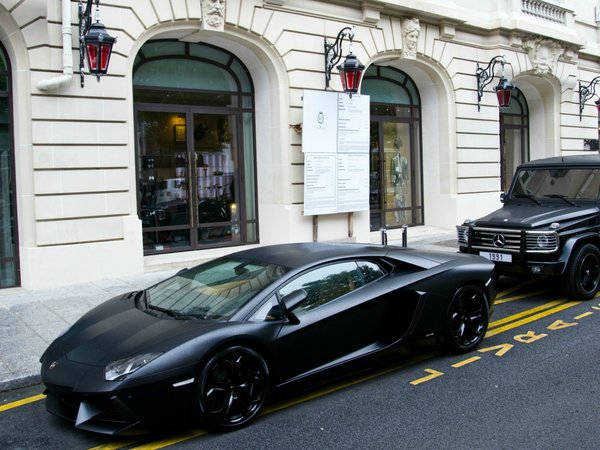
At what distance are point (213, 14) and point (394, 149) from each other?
665 centimetres

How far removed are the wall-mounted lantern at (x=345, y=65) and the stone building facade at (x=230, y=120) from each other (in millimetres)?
297

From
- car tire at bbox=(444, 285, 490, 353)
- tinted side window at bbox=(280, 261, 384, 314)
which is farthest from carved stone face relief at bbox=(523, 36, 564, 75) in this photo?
tinted side window at bbox=(280, 261, 384, 314)

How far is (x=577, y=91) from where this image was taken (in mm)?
20312

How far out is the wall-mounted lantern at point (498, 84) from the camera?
53.5 feet

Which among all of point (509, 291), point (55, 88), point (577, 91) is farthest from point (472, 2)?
point (55, 88)

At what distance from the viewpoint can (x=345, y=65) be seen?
40.5 feet

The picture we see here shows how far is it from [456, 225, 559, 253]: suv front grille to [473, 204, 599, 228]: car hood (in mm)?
105

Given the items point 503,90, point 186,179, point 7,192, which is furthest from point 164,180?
point 503,90

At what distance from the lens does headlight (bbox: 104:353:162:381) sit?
4.08m

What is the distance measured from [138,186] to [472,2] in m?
10.9

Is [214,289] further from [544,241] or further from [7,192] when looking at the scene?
[7,192]

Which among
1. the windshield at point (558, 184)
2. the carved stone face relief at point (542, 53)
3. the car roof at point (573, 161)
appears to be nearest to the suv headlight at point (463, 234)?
the windshield at point (558, 184)

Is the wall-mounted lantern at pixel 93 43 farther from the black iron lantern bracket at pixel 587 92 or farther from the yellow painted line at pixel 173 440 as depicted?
the black iron lantern bracket at pixel 587 92

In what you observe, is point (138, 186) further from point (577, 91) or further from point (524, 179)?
point (577, 91)
